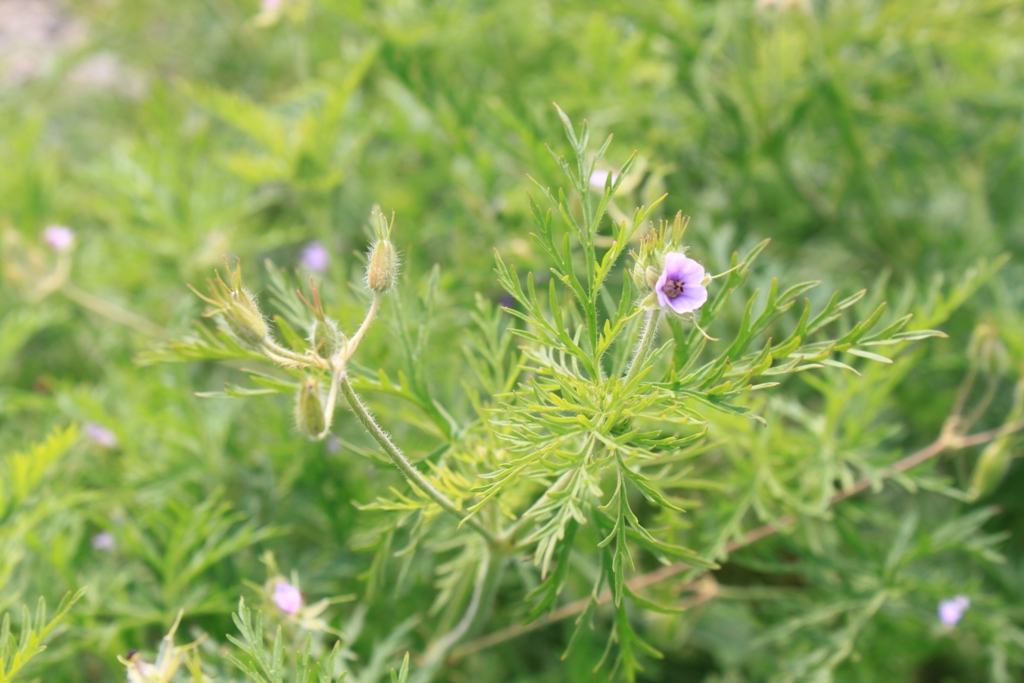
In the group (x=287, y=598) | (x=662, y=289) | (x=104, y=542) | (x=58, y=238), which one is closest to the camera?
(x=662, y=289)

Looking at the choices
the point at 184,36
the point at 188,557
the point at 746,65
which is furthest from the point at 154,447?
the point at 184,36

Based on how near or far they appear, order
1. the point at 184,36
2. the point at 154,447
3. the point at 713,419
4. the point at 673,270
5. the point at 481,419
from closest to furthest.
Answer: the point at 673,270, the point at 481,419, the point at 713,419, the point at 154,447, the point at 184,36

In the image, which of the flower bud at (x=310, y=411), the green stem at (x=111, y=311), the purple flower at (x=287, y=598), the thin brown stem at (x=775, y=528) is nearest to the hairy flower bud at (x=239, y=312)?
the flower bud at (x=310, y=411)

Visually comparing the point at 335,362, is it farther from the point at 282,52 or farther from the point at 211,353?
the point at 282,52

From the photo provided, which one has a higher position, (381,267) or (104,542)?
(381,267)

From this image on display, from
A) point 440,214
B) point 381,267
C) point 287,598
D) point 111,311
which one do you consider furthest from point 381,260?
point 111,311

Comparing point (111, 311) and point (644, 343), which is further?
point (111, 311)

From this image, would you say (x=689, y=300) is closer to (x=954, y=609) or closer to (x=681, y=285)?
(x=681, y=285)

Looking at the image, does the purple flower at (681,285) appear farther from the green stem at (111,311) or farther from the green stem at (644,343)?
the green stem at (111,311)
